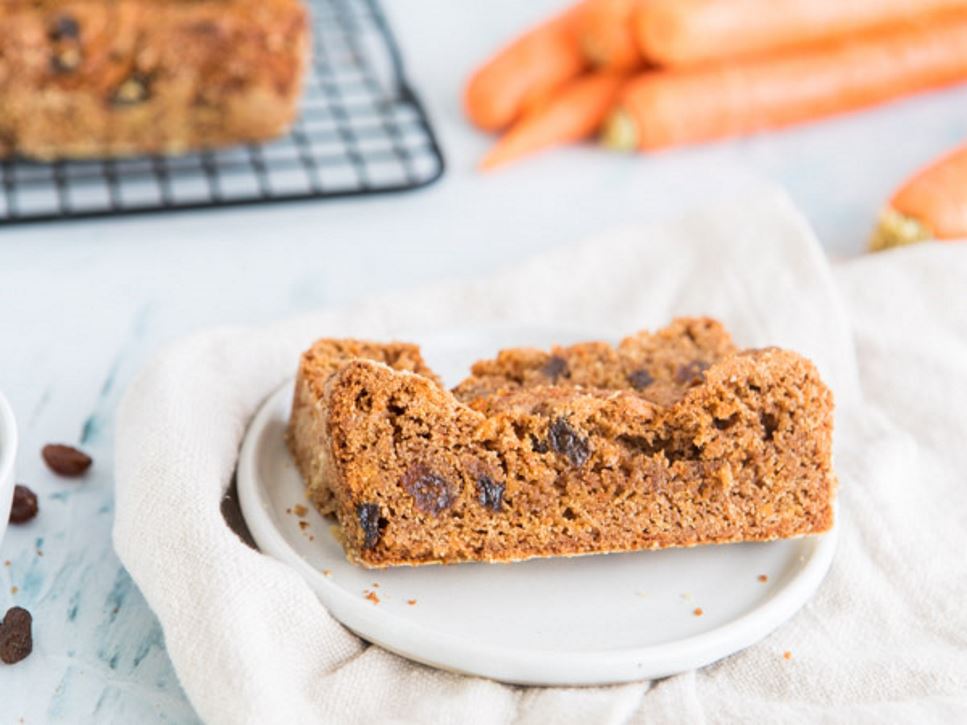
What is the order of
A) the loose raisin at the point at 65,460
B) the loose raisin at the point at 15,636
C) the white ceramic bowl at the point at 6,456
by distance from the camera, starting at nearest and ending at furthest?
the white ceramic bowl at the point at 6,456
the loose raisin at the point at 15,636
the loose raisin at the point at 65,460

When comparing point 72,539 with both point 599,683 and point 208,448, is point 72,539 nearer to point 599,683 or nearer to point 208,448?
point 208,448

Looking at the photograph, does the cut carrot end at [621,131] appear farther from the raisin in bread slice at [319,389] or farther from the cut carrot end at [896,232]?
the raisin in bread slice at [319,389]

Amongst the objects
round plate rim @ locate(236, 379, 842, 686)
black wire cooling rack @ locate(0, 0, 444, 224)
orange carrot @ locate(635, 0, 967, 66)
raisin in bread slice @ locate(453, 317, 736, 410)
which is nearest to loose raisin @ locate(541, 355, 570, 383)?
raisin in bread slice @ locate(453, 317, 736, 410)

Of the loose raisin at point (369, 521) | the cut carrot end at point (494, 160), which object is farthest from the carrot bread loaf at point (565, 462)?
the cut carrot end at point (494, 160)

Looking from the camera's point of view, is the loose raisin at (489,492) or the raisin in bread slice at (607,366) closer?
the loose raisin at (489,492)

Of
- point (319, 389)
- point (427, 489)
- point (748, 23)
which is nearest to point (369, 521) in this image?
point (427, 489)

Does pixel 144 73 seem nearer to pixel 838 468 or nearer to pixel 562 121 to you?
pixel 562 121

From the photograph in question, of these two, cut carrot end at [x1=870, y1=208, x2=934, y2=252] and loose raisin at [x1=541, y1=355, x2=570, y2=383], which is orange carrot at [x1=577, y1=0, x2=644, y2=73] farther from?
loose raisin at [x1=541, y1=355, x2=570, y2=383]
